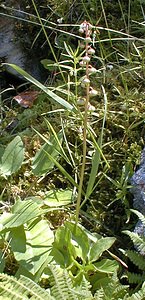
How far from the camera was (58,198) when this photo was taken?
8.56ft

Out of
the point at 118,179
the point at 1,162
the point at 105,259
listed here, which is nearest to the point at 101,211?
the point at 118,179

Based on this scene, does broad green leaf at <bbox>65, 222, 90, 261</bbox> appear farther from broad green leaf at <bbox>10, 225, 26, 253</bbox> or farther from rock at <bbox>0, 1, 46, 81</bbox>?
rock at <bbox>0, 1, 46, 81</bbox>

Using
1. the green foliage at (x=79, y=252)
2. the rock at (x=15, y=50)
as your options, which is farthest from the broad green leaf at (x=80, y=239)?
the rock at (x=15, y=50)

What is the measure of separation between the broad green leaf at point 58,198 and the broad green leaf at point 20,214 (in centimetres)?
14

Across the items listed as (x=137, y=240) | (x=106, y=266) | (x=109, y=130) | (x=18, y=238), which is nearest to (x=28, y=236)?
(x=18, y=238)

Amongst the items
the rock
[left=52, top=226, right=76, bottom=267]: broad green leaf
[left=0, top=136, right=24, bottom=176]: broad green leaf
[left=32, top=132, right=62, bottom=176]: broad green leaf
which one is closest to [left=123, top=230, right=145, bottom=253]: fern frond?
[left=52, top=226, right=76, bottom=267]: broad green leaf

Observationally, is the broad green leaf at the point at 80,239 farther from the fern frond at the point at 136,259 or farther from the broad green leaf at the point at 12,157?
the broad green leaf at the point at 12,157

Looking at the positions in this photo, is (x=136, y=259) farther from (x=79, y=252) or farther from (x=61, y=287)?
(x=61, y=287)

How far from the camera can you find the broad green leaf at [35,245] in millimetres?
2268

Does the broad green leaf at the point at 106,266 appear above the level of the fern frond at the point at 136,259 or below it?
above

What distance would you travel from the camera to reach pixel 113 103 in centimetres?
305

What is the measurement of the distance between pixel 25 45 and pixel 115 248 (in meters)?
1.88

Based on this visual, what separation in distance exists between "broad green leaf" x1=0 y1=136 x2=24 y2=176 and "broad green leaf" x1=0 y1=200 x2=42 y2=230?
0.21 metres

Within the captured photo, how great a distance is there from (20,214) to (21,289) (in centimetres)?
38
